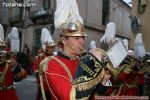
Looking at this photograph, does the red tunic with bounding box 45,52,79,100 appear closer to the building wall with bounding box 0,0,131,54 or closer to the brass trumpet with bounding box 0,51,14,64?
the brass trumpet with bounding box 0,51,14,64

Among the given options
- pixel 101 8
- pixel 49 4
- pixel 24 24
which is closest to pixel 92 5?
pixel 101 8

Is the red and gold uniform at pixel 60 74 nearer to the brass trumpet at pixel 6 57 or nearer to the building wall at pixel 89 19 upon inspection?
the brass trumpet at pixel 6 57

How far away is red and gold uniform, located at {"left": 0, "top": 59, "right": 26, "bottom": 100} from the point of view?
18.0ft

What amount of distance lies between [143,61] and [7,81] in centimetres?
228

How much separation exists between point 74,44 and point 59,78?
0.33 metres

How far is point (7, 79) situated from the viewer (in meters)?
5.59

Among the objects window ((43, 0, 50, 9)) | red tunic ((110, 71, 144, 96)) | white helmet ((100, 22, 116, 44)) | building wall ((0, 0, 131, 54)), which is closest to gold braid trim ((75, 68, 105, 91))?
white helmet ((100, 22, 116, 44))

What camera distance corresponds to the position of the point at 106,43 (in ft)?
14.9

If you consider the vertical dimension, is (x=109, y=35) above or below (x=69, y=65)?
above

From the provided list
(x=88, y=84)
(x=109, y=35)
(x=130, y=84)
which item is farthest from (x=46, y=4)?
(x=88, y=84)

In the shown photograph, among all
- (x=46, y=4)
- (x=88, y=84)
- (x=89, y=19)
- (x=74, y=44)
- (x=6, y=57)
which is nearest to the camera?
(x=88, y=84)

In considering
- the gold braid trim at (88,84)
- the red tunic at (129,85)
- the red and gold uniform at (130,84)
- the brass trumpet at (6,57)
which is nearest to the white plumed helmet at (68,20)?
the gold braid trim at (88,84)

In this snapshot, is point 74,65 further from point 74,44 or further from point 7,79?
point 7,79

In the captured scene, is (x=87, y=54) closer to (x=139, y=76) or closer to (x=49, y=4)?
(x=139, y=76)
